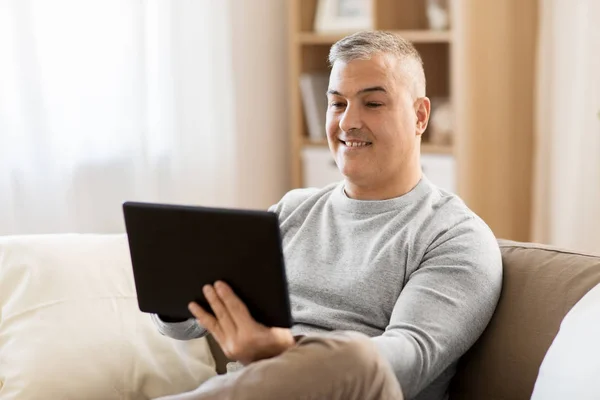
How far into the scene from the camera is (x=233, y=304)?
5.06 feet

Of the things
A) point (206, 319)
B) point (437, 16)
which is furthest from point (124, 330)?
point (437, 16)

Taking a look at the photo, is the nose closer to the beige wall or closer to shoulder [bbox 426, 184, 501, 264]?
shoulder [bbox 426, 184, 501, 264]

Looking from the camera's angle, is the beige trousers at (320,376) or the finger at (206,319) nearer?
the beige trousers at (320,376)

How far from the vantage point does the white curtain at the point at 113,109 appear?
284 centimetres

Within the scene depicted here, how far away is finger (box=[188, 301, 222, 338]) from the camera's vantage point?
5.15 ft

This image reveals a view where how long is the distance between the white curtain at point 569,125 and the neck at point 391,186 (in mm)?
1514

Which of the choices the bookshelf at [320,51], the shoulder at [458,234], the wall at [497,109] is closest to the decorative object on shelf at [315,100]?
the bookshelf at [320,51]

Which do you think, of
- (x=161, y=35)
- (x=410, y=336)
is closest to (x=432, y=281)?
(x=410, y=336)

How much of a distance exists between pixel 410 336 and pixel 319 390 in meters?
0.26

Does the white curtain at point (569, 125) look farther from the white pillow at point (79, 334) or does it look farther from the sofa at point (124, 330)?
the white pillow at point (79, 334)

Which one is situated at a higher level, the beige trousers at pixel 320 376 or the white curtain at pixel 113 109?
the white curtain at pixel 113 109

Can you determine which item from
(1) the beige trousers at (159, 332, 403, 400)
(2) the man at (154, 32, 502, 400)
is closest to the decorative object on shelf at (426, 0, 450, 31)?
(2) the man at (154, 32, 502, 400)

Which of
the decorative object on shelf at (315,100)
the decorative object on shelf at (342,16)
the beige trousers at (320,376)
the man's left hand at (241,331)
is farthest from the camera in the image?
the decorative object on shelf at (315,100)

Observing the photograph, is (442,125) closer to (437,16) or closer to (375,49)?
(437,16)
